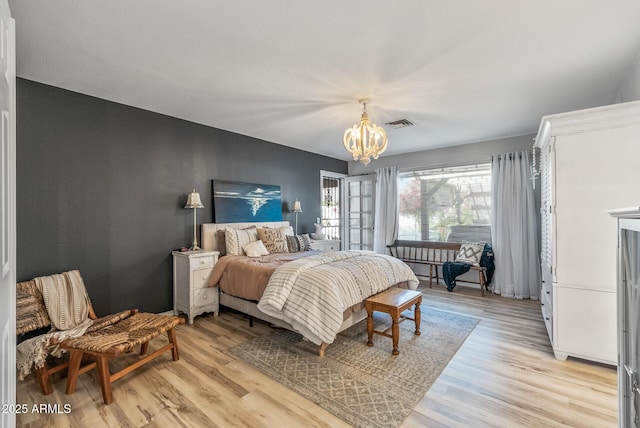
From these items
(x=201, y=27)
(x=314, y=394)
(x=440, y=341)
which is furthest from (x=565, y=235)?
(x=201, y=27)

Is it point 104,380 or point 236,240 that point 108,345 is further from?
point 236,240

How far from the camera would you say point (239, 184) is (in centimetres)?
448

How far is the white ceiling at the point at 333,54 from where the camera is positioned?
1.82 meters

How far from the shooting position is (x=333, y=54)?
2.30m

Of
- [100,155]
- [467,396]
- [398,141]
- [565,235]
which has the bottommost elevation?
[467,396]

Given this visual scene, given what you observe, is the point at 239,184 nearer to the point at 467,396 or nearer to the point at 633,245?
the point at 467,396

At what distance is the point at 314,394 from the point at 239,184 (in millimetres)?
3167

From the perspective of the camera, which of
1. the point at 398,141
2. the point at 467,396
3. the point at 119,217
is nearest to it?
the point at 467,396

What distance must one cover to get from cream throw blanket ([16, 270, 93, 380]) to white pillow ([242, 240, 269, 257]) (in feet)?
5.62

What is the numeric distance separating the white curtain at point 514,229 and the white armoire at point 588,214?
6.87ft

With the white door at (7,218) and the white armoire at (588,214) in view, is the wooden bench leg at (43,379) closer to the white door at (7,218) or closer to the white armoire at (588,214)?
the white door at (7,218)

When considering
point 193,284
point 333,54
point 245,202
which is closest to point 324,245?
point 245,202

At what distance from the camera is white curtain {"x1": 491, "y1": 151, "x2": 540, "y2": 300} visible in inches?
175

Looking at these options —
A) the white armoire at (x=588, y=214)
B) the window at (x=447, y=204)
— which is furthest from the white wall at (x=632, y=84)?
the window at (x=447, y=204)
